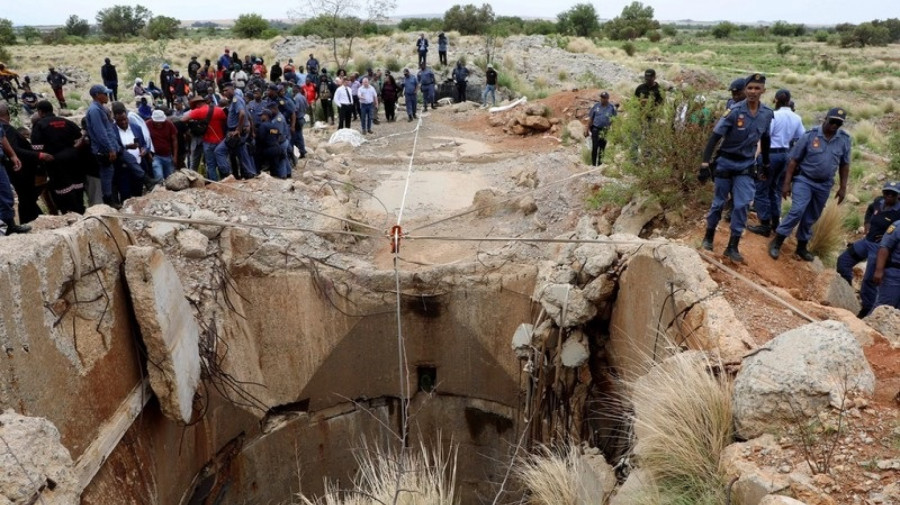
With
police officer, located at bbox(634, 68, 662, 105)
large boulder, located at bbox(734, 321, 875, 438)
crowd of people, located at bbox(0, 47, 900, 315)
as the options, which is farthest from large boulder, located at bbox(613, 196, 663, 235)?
large boulder, located at bbox(734, 321, 875, 438)

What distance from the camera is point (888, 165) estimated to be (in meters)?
11.9

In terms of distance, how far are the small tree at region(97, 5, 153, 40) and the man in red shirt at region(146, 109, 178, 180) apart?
175 feet

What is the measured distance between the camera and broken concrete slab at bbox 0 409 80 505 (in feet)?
10.9

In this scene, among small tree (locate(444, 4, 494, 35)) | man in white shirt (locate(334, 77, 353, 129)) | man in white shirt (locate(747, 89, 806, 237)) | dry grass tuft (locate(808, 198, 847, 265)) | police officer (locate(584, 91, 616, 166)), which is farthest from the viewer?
small tree (locate(444, 4, 494, 35))

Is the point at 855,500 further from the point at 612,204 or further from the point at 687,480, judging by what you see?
the point at 612,204

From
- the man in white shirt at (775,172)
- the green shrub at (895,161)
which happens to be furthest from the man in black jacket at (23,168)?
the green shrub at (895,161)

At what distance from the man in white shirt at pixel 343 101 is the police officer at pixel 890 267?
1122cm

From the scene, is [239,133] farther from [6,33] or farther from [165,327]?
[6,33]

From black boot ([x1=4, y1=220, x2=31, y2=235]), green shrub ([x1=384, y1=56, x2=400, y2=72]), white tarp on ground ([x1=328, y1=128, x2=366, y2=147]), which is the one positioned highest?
green shrub ([x1=384, y1=56, x2=400, y2=72])

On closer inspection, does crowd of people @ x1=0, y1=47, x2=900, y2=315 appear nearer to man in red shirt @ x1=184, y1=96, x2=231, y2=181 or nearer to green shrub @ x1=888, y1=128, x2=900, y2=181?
man in red shirt @ x1=184, y1=96, x2=231, y2=181

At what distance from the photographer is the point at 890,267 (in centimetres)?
608

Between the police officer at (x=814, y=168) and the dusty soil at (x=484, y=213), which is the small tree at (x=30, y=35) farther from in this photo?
the police officer at (x=814, y=168)

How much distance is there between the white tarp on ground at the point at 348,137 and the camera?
46.3ft

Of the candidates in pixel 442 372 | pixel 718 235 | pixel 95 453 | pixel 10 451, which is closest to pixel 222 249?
pixel 95 453
